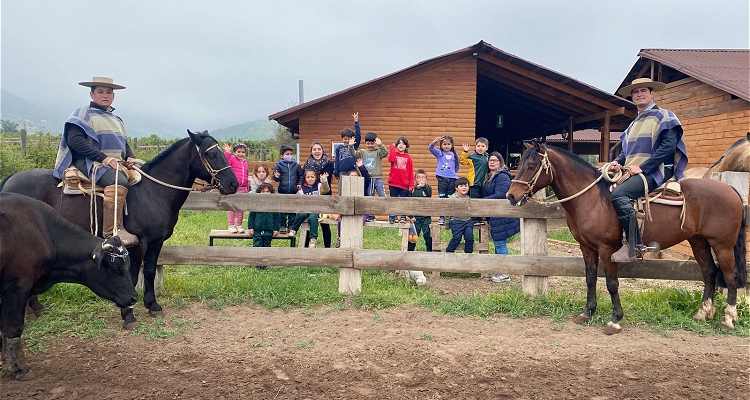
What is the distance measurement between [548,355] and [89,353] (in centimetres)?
396

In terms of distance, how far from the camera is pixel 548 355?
389cm

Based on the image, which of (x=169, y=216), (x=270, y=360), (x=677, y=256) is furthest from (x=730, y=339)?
(x=677, y=256)

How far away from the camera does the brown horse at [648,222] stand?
4645 millimetres

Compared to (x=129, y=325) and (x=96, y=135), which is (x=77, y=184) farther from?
(x=129, y=325)

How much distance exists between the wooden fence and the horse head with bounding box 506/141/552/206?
1.76 feet

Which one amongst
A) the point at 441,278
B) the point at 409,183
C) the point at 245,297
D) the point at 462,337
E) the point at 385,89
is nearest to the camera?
the point at 462,337

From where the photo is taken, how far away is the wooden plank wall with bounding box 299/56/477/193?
549 inches

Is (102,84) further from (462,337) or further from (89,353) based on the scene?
(462,337)

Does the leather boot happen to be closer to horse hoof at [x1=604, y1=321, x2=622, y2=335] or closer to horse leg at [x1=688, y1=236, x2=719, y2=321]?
horse hoof at [x1=604, y1=321, x2=622, y2=335]

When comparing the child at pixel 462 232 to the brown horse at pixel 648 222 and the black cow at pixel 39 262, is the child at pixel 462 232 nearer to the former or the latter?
the brown horse at pixel 648 222

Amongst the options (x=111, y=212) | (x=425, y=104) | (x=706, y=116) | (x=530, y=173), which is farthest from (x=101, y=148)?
(x=706, y=116)

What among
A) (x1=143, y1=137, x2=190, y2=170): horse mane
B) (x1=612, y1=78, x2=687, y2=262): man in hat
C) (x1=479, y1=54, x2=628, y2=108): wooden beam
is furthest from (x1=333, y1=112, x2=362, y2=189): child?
(x1=479, y1=54, x2=628, y2=108): wooden beam

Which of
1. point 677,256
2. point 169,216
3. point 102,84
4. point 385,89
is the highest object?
point 385,89

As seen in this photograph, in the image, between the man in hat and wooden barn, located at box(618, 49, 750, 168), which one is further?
wooden barn, located at box(618, 49, 750, 168)
